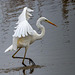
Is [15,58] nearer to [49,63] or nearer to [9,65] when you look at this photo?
[9,65]

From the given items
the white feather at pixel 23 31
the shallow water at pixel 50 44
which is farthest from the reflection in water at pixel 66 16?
the white feather at pixel 23 31

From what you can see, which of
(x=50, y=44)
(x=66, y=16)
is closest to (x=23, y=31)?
(x=50, y=44)

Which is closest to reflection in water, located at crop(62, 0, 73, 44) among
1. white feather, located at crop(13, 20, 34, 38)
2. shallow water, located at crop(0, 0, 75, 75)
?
shallow water, located at crop(0, 0, 75, 75)

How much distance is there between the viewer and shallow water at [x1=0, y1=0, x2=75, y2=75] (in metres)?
9.18

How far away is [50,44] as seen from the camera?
11094 mm

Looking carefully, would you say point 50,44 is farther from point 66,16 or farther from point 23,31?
point 66,16

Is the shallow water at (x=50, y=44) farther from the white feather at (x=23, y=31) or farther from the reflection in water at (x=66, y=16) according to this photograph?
the white feather at (x=23, y=31)

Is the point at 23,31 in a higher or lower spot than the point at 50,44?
higher

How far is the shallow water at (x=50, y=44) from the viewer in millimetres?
9180

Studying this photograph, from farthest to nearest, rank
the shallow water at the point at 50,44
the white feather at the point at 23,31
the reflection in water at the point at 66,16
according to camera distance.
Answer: the reflection in water at the point at 66,16
the shallow water at the point at 50,44
the white feather at the point at 23,31

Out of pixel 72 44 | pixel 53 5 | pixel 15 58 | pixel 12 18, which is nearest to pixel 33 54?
pixel 15 58

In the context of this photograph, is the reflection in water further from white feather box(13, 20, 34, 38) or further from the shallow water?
white feather box(13, 20, 34, 38)

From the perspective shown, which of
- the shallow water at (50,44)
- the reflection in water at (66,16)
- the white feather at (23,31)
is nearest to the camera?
the white feather at (23,31)

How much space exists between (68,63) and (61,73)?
0.69m
